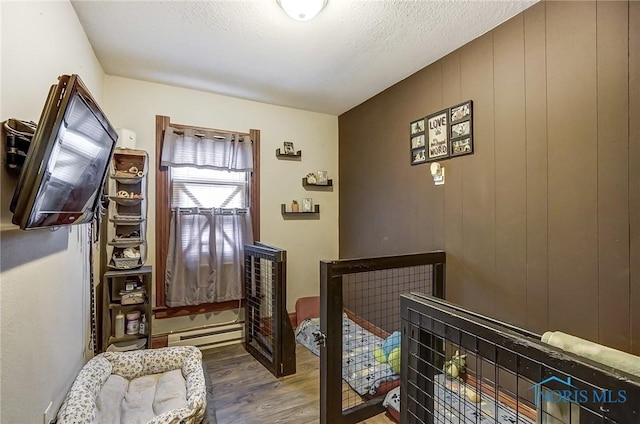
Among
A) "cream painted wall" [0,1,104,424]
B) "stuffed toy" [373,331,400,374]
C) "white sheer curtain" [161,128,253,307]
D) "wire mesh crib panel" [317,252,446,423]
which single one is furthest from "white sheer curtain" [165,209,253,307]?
"stuffed toy" [373,331,400,374]

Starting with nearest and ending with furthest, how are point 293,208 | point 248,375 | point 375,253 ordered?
point 248,375 < point 375,253 < point 293,208

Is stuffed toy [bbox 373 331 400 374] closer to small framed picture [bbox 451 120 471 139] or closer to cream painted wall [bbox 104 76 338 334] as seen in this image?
cream painted wall [bbox 104 76 338 334]

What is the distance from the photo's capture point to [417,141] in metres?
2.66

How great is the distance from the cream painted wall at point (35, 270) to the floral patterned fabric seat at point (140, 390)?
114mm

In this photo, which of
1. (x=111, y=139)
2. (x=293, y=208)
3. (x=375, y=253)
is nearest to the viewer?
(x=111, y=139)

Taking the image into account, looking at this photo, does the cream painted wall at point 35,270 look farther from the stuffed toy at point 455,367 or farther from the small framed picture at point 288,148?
the stuffed toy at point 455,367

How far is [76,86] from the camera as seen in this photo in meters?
1.02

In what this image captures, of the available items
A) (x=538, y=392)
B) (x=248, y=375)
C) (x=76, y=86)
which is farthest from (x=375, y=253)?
(x=76, y=86)

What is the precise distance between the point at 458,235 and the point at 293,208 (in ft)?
6.23

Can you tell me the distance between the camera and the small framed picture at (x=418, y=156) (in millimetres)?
2599

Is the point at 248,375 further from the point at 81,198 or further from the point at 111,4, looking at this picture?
the point at 111,4

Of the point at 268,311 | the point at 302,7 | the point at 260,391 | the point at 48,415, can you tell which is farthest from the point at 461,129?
the point at 48,415

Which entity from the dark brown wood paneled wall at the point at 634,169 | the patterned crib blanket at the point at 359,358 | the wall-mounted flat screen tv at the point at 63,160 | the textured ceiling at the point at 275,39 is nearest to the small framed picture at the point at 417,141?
the textured ceiling at the point at 275,39

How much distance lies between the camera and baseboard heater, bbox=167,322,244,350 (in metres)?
2.94
